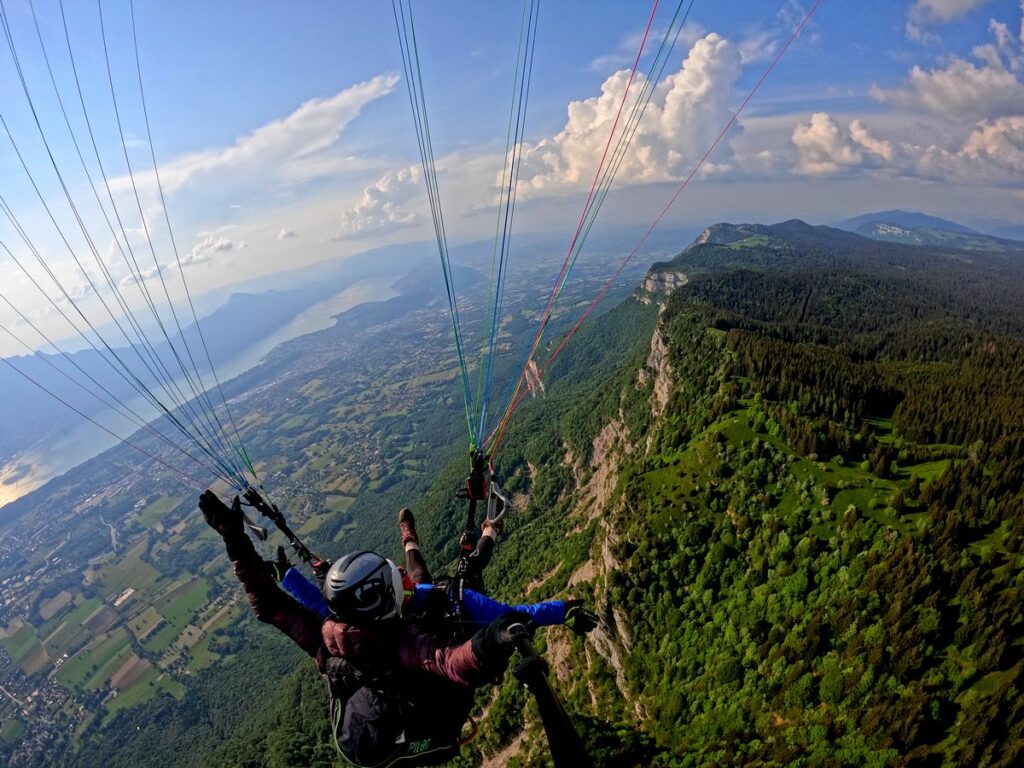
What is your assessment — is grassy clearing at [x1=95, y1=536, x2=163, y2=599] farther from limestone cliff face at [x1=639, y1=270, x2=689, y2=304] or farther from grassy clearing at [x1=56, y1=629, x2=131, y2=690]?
limestone cliff face at [x1=639, y1=270, x2=689, y2=304]

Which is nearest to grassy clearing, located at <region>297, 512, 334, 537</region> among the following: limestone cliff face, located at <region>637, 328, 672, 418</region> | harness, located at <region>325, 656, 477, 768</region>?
limestone cliff face, located at <region>637, 328, 672, 418</region>

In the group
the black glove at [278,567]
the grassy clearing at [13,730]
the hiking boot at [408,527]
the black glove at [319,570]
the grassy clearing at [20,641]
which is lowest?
the grassy clearing at [13,730]

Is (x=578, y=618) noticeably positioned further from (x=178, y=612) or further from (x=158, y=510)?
(x=158, y=510)

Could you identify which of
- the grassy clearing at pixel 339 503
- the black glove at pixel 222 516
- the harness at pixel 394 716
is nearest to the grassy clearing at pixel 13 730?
the grassy clearing at pixel 339 503

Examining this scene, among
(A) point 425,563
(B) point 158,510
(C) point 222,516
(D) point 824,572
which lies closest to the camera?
(C) point 222,516

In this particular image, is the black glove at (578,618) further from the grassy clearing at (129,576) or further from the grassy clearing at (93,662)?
the grassy clearing at (129,576)

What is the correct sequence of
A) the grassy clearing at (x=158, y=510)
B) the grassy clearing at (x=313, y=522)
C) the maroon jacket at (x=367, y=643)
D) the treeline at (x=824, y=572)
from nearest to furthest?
the maroon jacket at (x=367, y=643) → the treeline at (x=824, y=572) → the grassy clearing at (x=313, y=522) → the grassy clearing at (x=158, y=510)

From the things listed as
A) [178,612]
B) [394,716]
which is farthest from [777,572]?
[178,612]
